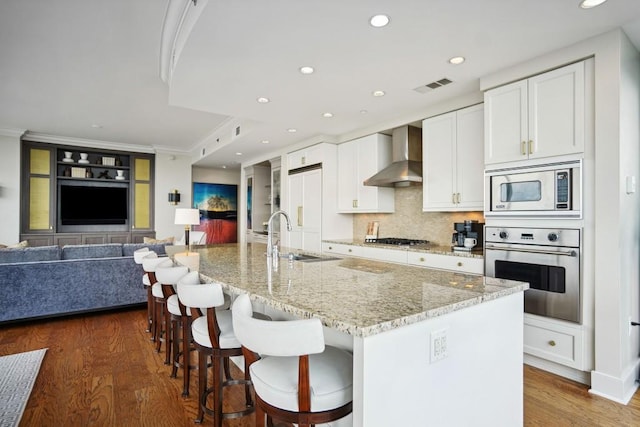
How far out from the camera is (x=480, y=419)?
4.88 feet

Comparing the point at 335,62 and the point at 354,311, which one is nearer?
A: the point at 354,311

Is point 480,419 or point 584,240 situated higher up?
point 584,240

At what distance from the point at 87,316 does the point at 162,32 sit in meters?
3.43

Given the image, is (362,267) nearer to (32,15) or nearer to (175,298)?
(175,298)

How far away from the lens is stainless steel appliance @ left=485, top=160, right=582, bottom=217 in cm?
242

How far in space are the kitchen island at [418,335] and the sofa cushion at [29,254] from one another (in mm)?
3233

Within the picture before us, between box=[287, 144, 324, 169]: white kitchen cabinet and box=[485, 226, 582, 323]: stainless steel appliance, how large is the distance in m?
2.85

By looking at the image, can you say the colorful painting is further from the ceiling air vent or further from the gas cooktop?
the ceiling air vent

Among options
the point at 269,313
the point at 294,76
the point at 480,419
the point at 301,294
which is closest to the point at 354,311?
the point at 301,294

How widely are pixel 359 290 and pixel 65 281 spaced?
3974 mm

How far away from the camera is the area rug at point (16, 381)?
207cm

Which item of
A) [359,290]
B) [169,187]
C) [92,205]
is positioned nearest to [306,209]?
[359,290]

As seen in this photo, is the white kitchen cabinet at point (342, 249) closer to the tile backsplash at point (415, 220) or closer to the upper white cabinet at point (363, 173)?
the upper white cabinet at point (363, 173)

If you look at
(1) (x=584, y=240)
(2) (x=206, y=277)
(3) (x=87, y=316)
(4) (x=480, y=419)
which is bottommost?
(3) (x=87, y=316)
